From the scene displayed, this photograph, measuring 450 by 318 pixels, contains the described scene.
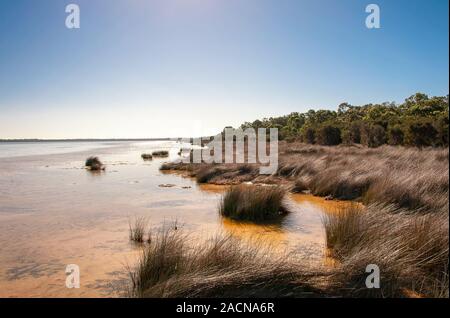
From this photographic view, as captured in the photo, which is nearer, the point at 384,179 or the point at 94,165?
the point at 384,179

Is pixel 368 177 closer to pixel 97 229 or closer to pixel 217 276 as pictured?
pixel 97 229

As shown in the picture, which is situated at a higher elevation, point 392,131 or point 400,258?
point 392,131

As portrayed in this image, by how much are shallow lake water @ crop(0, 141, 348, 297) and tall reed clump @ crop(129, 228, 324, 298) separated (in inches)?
29.1

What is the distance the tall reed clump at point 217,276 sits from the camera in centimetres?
431

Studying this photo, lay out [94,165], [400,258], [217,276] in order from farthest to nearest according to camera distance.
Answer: [94,165]
[400,258]
[217,276]

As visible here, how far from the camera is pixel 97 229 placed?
8.74 m

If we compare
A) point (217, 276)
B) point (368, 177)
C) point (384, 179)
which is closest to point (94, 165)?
point (368, 177)

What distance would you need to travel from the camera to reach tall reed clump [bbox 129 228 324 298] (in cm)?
431

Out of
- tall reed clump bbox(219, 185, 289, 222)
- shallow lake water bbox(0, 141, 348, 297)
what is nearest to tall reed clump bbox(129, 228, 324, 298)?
shallow lake water bbox(0, 141, 348, 297)

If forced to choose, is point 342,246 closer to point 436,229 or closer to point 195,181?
point 436,229

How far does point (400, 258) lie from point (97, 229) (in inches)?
266

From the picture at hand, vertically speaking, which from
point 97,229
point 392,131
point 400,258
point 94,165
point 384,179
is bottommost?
point 97,229
